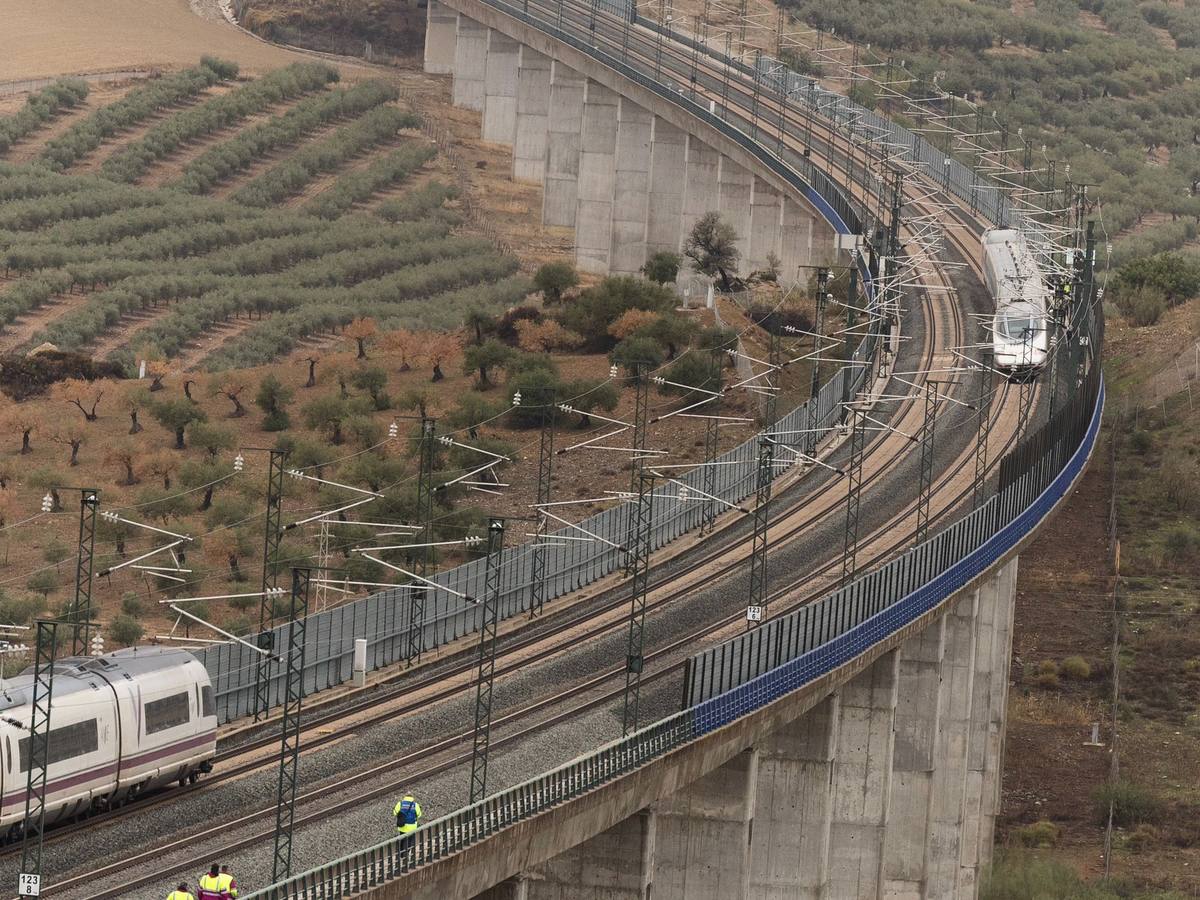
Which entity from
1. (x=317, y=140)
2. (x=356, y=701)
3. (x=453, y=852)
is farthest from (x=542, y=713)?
(x=317, y=140)

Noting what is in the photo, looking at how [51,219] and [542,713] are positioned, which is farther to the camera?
[51,219]

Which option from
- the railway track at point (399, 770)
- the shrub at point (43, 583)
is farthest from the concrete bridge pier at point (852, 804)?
the shrub at point (43, 583)

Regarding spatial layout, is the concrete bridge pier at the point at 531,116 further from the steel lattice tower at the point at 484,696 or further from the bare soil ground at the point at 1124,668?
the steel lattice tower at the point at 484,696

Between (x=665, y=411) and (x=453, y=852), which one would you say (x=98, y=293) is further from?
(x=453, y=852)

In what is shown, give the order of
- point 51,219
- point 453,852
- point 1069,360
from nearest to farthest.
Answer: point 453,852
point 1069,360
point 51,219

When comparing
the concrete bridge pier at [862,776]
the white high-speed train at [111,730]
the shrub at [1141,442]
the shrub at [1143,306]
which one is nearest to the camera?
the white high-speed train at [111,730]

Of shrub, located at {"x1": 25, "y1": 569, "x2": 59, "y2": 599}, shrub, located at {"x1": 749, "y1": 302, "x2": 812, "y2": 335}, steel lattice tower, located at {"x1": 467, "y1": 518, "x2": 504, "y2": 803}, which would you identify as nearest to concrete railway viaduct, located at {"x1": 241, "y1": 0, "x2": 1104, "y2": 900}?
steel lattice tower, located at {"x1": 467, "y1": 518, "x2": 504, "y2": 803}
